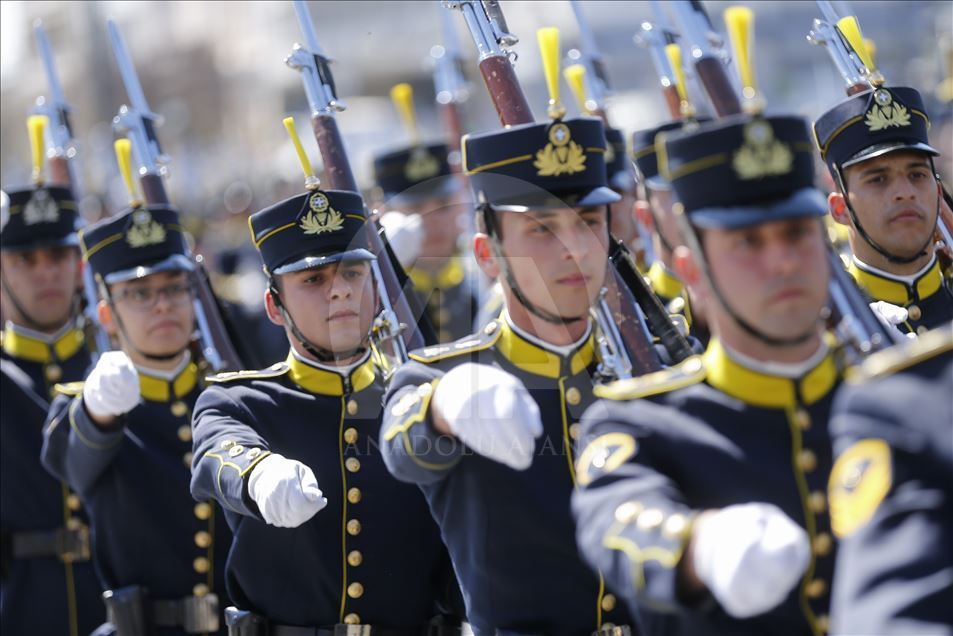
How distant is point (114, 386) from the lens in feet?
17.0

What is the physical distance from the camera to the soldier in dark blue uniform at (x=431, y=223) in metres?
8.30

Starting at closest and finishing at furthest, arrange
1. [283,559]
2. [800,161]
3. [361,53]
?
[800,161] → [283,559] → [361,53]

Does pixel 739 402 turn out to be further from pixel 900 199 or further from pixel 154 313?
pixel 154 313

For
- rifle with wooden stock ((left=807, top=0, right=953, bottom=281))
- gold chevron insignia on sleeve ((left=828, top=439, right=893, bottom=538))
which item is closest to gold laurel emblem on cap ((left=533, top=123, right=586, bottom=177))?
gold chevron insignia on sleeve ((left=828, top=439, right=893, bottom=538))

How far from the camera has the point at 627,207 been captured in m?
7.48

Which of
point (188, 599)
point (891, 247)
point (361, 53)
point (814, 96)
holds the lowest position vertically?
point (188, 599)

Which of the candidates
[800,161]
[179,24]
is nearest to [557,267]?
[800,161]

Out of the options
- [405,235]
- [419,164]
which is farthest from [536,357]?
[419,164]

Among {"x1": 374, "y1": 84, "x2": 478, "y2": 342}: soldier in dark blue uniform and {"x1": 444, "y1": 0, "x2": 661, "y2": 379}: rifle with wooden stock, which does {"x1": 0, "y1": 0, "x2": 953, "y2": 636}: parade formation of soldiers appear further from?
{"x1": 374, "y1": 84, "x2": 478, "y2": 342}: soldier in dark blue uniform

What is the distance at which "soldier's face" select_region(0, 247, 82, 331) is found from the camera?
270 inches

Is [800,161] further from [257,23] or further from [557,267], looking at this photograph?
[257,23]

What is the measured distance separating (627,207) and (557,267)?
11.6 ft

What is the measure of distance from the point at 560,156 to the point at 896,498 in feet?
5.85

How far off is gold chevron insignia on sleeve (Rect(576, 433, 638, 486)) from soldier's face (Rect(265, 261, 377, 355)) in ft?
5.99
